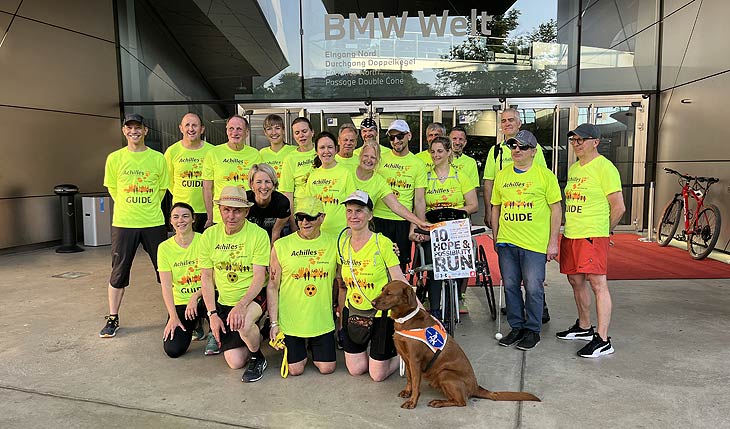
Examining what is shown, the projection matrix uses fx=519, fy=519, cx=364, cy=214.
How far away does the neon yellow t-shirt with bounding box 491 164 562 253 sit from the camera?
4.00 meters

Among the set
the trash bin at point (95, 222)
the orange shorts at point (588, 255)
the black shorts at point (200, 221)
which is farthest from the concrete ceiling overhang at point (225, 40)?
the orange shorts at point (588, 255)

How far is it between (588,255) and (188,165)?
3.62 metres

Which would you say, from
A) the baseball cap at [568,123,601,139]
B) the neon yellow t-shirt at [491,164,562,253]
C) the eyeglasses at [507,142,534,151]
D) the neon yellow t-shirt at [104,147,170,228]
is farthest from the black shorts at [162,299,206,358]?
the baseball cap at [568,123,601,139]

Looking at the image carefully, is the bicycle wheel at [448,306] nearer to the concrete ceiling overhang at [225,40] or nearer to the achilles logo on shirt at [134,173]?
the achilles logo on shirt at [134,173]

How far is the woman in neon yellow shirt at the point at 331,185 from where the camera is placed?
4152mm

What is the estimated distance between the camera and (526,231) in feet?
13.2

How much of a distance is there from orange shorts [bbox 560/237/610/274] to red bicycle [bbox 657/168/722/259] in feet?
15.9

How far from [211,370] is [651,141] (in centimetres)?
1010

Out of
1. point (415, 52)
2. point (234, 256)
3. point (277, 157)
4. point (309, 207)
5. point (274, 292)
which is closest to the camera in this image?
point (309, 207)

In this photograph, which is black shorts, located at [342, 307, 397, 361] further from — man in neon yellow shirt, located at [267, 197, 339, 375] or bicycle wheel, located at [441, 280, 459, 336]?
bicycle wheel, located at [441, 280, 459, 336]

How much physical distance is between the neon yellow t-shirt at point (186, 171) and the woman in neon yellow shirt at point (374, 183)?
1.69m

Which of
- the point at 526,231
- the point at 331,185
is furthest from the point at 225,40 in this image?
the point at 526,231

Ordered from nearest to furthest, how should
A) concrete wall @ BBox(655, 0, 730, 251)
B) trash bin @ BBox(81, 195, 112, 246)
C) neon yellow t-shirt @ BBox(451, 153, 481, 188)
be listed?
1. neon yellow t-shirt @ BBox(451, 153, 481, 188)
2. concrete wall @ BBox(655, 0, 730, 251)
3. trash bin @ BBox(81, 195, 112, 246)

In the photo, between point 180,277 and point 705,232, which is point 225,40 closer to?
point 180,277
